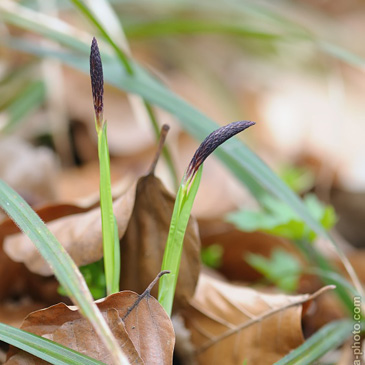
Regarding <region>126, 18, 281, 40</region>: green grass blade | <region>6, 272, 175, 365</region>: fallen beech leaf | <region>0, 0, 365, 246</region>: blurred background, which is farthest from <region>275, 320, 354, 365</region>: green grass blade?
<region>126, 18, 281, 40</region>: green grass blade

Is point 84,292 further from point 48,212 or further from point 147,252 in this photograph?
point 48,212

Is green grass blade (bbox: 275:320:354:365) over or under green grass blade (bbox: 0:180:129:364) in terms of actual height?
under

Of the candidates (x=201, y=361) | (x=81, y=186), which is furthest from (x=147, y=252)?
(x=81, y=186)

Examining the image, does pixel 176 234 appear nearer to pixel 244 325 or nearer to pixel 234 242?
pixel 244 325

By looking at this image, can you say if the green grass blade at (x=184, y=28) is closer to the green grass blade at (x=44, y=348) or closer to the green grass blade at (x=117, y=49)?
the green grass blade at (x=117, y=49)

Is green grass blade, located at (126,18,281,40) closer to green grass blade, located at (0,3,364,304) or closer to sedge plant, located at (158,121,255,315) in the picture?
green grass blade, located at (0,3,364,304)

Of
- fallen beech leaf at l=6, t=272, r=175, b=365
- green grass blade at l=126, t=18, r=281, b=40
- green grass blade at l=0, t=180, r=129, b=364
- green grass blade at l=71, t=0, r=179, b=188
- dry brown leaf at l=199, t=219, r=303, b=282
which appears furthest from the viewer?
green grass blade at l=126, t=18, r=281, b=40
